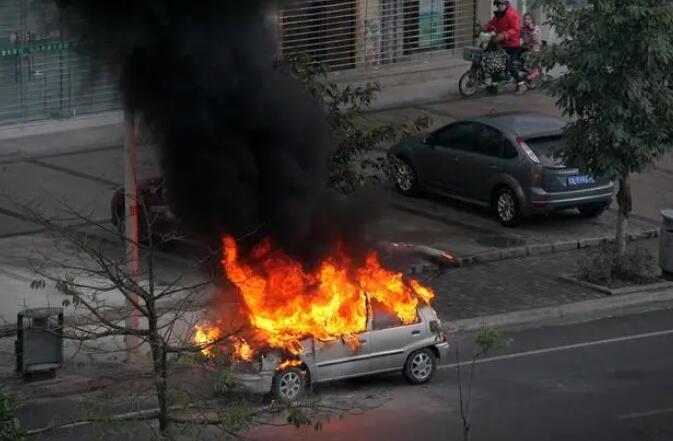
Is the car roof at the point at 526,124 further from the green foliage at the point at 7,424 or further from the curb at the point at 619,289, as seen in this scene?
the green foliage at the point at 7,424

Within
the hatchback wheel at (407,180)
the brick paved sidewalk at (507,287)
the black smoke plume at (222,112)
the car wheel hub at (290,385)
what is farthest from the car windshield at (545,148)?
the black smoke plume at (222,112)

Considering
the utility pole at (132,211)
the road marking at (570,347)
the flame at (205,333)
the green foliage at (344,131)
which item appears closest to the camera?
the flame at (205,333)

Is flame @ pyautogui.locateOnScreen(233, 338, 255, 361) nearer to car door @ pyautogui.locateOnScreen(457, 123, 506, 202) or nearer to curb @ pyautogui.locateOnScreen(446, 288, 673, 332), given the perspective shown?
curb @ pyautogui.locateOnScreen(446, 288, 673, 332)

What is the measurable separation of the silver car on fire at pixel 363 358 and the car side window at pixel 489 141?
250 inches

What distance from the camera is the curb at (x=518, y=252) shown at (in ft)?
69.5

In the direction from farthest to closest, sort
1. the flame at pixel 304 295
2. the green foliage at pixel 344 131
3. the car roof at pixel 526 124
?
the car roof at pixel 526 124 < the green foliage at pixel 344 131 < the flame at pixel 304 295

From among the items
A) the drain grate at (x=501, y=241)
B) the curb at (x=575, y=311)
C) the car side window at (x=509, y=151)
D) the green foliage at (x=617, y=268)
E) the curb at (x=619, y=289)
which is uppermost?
the car side window at (x=509, y=151)

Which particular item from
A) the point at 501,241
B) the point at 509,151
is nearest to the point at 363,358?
the point at 501,241

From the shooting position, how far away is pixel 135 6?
12508 millimetres

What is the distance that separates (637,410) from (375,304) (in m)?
2.86

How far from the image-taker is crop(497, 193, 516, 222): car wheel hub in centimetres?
2281

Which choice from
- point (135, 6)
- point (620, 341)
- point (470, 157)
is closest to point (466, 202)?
point (470, 157)

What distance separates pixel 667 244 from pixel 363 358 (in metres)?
6.00

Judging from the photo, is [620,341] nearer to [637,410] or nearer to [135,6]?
[637,410]
